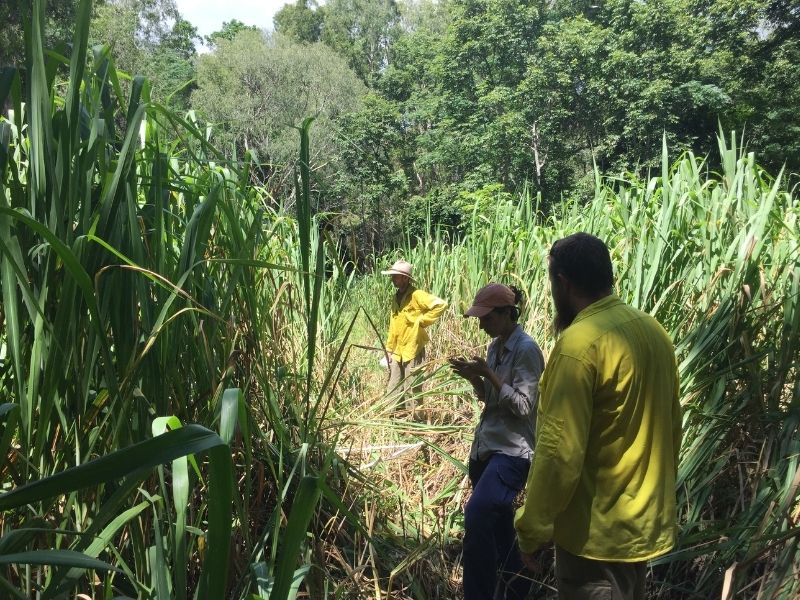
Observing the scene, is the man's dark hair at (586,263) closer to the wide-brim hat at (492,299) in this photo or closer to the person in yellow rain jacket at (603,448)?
the person in yellow rain jacket at (603,448)

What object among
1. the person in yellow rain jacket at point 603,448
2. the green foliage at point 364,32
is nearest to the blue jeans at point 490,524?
the person in yellow rain jacket at point 603,448

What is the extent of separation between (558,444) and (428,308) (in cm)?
387

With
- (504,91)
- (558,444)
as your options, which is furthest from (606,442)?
(504,91)

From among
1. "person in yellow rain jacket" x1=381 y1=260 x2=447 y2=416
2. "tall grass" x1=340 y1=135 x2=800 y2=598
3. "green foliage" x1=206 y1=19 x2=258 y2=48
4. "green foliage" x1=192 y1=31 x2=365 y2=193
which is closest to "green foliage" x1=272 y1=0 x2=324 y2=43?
"green foliage" x1=206 y1=19 x2=258 y2=48

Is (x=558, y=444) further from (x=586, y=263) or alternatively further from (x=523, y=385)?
(x=523, y=385)

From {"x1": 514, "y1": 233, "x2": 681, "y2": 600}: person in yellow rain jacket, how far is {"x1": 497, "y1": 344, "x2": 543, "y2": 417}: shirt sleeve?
0.81 meters

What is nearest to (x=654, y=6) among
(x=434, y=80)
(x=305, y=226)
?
(x=434, y=80)

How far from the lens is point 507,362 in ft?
9.80

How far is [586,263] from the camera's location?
2008 mm

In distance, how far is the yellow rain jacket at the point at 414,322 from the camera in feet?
18.8

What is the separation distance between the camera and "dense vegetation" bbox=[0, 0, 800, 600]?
134cm

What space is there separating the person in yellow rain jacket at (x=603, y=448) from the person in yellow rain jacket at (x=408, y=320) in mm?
3623

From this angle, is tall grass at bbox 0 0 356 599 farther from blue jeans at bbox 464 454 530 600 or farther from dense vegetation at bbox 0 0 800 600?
blue jeans at bbox 464 454 530 600

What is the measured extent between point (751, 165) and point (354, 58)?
4049cm
